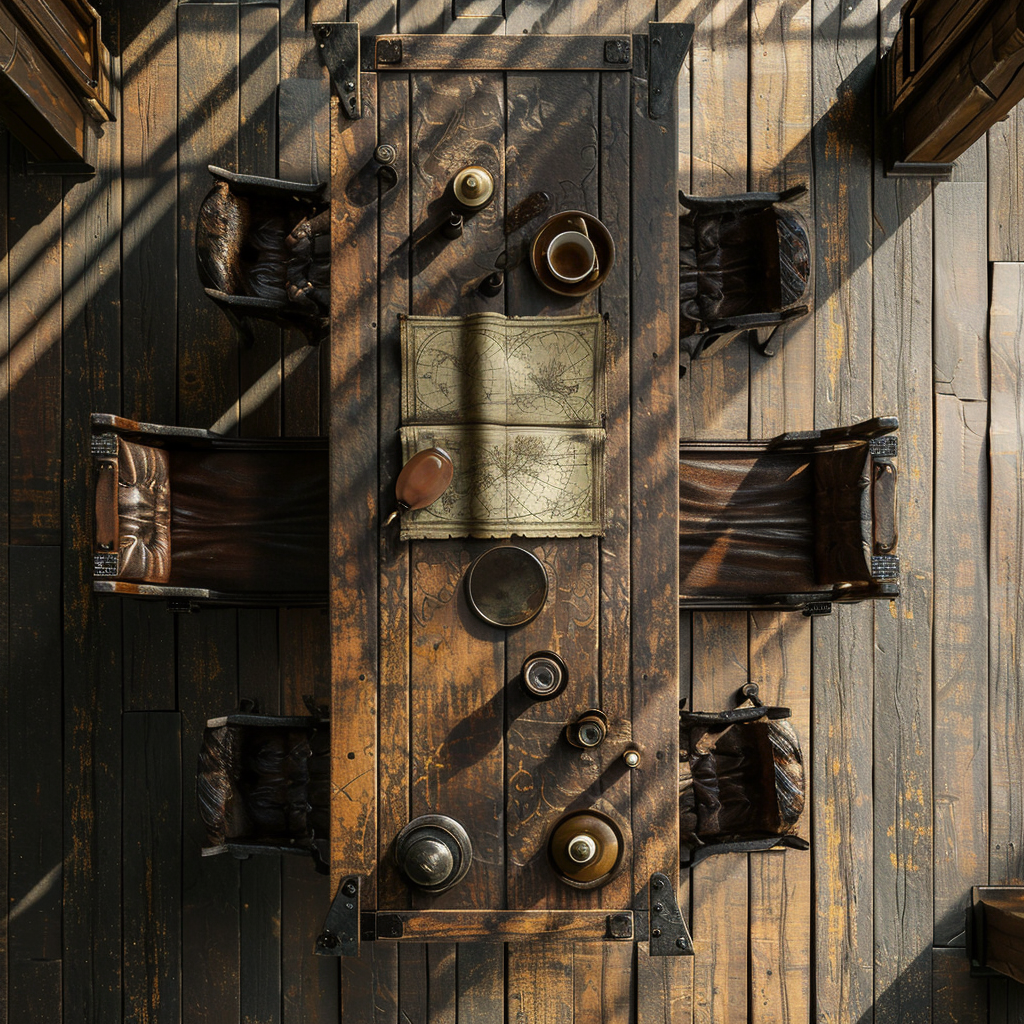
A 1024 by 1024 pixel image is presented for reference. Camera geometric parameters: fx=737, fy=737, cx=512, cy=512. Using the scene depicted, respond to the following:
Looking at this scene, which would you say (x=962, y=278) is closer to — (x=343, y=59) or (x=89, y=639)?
(x=343, y=59)

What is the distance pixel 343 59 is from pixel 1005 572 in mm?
2624

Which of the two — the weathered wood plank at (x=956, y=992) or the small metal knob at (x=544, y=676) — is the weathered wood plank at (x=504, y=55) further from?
the weathered wood plank at (x=956, y=992)

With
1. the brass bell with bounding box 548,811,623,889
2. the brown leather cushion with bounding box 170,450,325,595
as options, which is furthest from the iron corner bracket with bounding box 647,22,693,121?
the brass bell with bounding box 548,811,623,889

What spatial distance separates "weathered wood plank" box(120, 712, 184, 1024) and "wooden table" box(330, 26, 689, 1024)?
978mm

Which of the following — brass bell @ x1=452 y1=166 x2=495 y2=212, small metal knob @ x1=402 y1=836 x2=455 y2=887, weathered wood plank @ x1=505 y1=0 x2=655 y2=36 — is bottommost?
small metal knob @ x1=402 y1=836 x2=455 y2=887

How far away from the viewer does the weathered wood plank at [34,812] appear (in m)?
2.49

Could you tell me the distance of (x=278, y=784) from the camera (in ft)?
6.89

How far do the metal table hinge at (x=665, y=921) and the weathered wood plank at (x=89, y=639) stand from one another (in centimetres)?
181

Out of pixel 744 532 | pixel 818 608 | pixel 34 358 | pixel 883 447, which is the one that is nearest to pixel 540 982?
pixel 818 608

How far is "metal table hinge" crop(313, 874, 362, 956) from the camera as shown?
5.83 ft

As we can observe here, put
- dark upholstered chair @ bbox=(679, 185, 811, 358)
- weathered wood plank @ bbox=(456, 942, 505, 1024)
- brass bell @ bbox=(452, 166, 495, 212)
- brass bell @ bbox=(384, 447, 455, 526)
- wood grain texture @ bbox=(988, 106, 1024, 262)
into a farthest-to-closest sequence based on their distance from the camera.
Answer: wood grain texture @ bbox=(988, 106, 1024, 262), weathered wood plank @ bbox=(456, 942, 505, 1024), dark upholstered chair @ bbox=(679, 185, 811, 358), brass bell @ bbox=(452, 166, 495, 212), brass bell @ bbox=(384, 447, 455, 526)

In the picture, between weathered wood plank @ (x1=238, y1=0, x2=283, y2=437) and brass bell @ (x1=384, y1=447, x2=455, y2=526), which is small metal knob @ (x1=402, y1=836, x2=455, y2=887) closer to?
brass bell @ (x1=384, y1=447, x2=455, y2=526)

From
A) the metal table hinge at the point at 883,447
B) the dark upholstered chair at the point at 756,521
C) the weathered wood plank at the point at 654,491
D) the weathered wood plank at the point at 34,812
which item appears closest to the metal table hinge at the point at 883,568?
the dark upholstered chair at the point at 756,521

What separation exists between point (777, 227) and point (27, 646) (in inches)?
110
